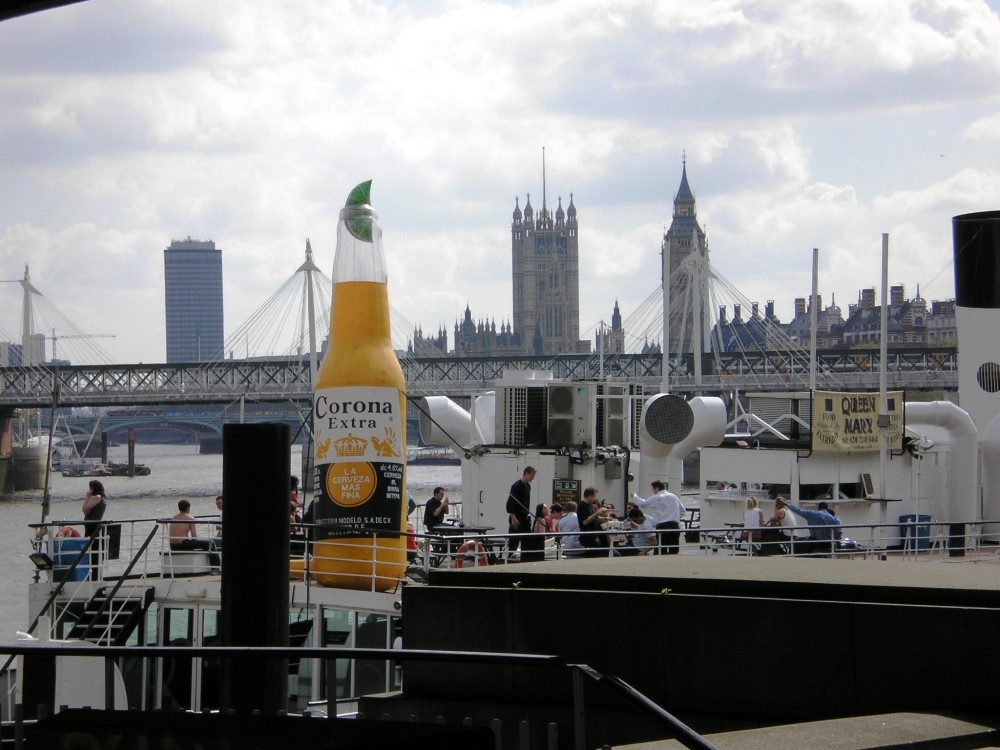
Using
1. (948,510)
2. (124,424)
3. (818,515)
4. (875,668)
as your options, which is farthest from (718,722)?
(124,424)

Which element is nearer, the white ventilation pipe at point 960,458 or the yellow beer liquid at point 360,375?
the yellow beer liquid at point 360,375

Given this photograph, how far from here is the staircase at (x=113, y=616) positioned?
16.3 m

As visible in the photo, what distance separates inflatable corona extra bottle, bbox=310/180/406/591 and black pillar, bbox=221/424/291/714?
5.82 meters

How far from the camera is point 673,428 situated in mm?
25109

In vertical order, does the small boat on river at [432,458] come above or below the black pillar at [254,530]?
above

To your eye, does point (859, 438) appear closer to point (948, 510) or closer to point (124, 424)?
point (948, 510)

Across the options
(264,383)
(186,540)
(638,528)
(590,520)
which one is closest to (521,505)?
(590,520)

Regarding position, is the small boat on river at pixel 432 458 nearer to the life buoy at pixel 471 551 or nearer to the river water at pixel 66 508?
the river water at pixel 66 508

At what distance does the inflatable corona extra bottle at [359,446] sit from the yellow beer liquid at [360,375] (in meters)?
0.01

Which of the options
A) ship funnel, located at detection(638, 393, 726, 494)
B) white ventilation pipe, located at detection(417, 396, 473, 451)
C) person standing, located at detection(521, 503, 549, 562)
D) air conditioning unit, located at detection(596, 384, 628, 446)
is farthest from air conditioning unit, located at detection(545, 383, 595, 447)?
person standing, located at detection(521, 503, 549, 562)

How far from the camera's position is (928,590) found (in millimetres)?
8750

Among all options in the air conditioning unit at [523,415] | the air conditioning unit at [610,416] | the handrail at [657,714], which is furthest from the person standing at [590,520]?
the handrail at [657,714]

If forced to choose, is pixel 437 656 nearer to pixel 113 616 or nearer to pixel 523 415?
pixel 113 616

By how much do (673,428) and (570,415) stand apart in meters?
1.88
